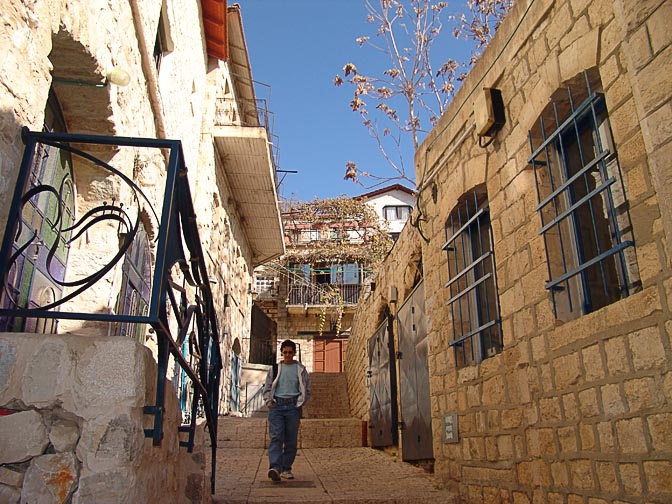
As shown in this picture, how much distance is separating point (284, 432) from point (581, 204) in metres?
3.76

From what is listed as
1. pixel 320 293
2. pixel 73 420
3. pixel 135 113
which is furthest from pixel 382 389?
pixel 320 293

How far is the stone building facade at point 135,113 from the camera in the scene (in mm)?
2850

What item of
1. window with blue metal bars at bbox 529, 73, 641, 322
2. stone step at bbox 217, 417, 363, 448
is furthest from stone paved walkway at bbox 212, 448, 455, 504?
window with blue metal bars at bbox 529, 73, 641, 322

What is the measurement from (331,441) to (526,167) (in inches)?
267

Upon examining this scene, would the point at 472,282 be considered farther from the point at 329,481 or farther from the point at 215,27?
the point at 215,27

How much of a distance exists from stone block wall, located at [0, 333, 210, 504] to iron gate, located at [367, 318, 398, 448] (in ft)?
20.1

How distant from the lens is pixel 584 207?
12.6ft

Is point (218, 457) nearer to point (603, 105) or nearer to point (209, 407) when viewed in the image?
point (209, 407)

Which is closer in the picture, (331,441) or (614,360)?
(614,360)

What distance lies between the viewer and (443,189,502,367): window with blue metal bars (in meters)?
5.00

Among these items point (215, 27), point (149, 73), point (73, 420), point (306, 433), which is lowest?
point (73, 420)

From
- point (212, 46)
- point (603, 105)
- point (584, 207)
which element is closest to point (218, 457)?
point (584, 207)

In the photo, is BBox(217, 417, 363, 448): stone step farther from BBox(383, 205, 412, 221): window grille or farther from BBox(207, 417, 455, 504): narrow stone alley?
BBox(383, 205, 412, 221): window grille

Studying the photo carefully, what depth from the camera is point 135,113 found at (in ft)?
17.5
